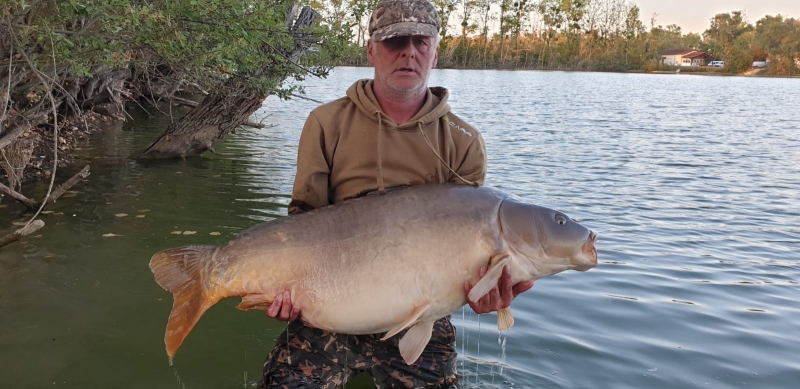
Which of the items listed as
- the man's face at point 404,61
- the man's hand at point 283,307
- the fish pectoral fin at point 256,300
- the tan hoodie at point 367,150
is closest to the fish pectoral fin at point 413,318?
the man's hand at point 283,307

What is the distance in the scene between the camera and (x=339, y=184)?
3.13 meters

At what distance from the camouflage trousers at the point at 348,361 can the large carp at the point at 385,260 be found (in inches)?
11.5

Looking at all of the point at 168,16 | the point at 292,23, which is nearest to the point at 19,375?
the point at 168,16

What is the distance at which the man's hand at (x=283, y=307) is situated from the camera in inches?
103

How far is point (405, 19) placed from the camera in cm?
285

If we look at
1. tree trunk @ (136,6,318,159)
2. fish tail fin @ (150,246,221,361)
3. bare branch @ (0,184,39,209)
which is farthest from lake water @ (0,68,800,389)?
fish tail fin @ (150,246,221,361)

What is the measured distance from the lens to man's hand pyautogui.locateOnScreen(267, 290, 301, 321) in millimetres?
2611

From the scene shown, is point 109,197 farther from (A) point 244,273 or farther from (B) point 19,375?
(A) point 244,273

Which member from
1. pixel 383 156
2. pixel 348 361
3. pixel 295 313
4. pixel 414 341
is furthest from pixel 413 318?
pixel 383 156

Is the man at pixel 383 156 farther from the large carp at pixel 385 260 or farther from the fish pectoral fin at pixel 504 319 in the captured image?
the fish pectoral fin at pixel 504 319

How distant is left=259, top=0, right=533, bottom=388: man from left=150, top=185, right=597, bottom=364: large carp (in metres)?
0.28

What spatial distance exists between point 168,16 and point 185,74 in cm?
364

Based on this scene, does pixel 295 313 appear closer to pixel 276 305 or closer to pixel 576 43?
pixel 276 305

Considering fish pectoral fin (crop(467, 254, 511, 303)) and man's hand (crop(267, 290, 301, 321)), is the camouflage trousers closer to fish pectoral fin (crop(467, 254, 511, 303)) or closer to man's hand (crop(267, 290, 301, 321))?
man's hand (crop(267, 290, 301, 321))
